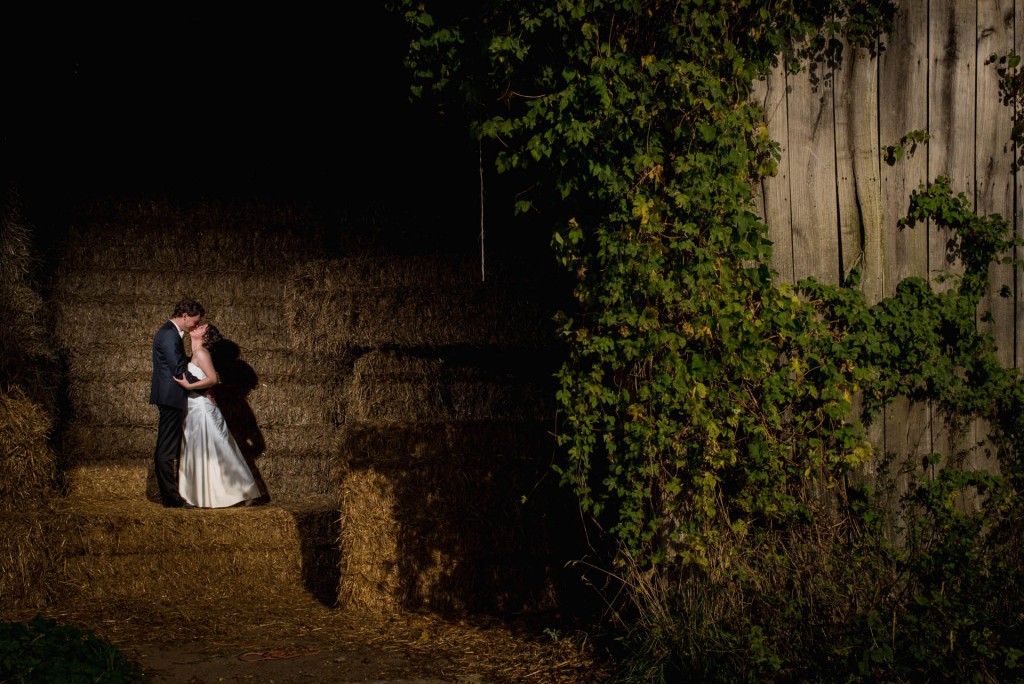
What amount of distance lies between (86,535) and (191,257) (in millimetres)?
2944

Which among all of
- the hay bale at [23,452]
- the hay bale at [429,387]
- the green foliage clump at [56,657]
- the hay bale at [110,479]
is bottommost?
the green foliage clump at [56,657]

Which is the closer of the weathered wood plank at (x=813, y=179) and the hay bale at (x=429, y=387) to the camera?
the weathered wood plank at (x=813, y=179)

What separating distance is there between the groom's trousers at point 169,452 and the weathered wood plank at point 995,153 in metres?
6.37

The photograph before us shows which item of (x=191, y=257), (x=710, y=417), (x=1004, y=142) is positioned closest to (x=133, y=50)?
(x=191, y=257)

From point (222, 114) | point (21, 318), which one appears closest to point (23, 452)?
point (21, 318)

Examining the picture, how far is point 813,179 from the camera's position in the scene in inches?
181

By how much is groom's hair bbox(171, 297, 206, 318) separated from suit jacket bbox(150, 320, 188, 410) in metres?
0.21

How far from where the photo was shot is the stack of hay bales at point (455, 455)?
20.3 feet

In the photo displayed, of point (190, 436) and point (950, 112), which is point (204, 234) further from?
point (950, 112)

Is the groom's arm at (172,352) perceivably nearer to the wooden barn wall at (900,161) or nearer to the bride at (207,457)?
the bride at (207,457)

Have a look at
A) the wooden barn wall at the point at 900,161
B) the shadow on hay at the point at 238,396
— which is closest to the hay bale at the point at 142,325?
the shadow on hay at the point at 238,396

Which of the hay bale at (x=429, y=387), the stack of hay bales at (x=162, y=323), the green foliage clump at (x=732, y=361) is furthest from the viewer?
the stack of hay bales at (x=162, y=323)

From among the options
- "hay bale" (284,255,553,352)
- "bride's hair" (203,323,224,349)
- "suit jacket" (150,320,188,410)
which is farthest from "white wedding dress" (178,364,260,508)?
"hay bale" (284,255,553,352)

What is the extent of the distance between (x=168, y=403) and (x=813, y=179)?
226 inches
